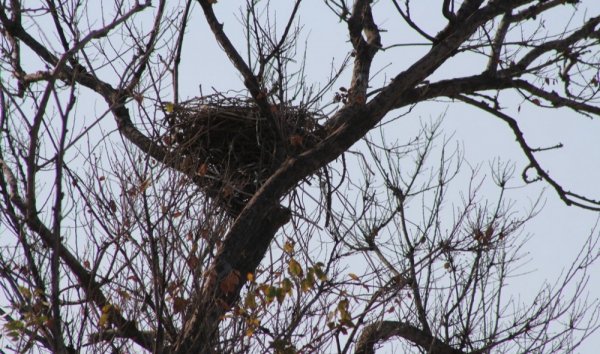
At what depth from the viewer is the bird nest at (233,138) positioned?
638 centimetres

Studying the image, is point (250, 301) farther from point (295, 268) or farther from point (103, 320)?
point (103, 320)

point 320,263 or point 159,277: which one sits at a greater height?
point 320,263

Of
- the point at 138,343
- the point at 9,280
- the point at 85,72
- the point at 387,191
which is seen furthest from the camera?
the point at 387,191

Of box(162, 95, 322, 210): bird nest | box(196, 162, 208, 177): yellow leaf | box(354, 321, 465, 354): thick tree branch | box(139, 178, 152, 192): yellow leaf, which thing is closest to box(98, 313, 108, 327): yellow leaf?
box(139, 178, 152, 192): yellow leaf

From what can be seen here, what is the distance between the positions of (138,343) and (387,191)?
125 inches

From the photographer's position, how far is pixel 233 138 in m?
6.66

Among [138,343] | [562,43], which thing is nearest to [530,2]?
[562,43]

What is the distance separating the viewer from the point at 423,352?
704 cm

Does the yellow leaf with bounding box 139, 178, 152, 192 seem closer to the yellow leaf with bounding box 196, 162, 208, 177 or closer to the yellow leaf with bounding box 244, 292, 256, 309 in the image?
the yellow leaf with bounding box 196, 162, 208, 177

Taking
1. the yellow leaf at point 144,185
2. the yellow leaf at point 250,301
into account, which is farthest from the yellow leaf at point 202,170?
the yellow leaf at point 250,301

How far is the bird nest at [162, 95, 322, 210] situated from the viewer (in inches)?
251

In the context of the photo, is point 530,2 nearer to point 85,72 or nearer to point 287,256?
point 287,256

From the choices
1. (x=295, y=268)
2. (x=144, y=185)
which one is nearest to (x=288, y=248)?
(x=295, y=268)

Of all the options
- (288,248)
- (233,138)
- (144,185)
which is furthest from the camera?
(233,138)
